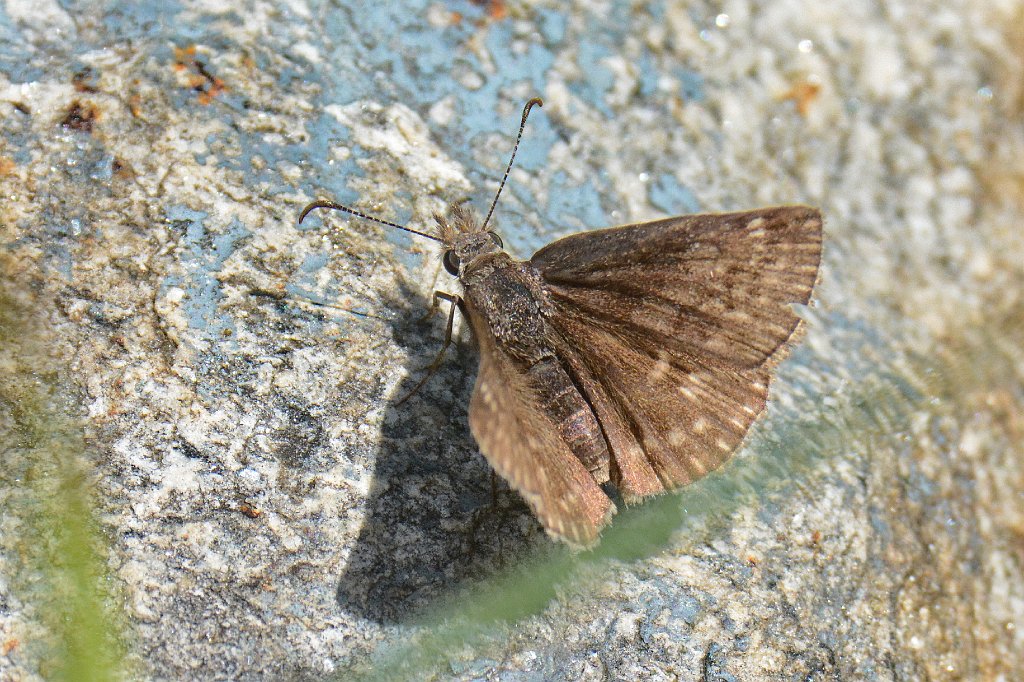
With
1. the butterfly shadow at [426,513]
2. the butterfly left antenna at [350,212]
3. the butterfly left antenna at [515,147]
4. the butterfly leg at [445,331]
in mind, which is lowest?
the butterfly shadow at [426,513]

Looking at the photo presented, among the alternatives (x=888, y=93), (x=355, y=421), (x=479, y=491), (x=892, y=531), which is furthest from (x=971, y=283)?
(x=355, y=421)

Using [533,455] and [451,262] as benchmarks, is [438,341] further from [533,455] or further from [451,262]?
[533,455]

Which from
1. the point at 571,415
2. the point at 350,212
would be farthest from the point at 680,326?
the point at 350,212

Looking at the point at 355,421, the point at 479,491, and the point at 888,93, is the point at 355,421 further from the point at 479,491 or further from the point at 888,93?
the point at 888,93

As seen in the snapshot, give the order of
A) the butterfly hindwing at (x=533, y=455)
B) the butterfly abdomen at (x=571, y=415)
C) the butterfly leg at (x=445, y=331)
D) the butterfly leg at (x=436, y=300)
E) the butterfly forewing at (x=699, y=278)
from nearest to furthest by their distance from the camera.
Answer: the butterfly hindwing at (x=533, y=455) < the butterfly abdomen at (x=571, y=415) < the butterfly forewing at (x=699, y=278) < the butterfly leg at (x=445, y=331) < the butterfly leg at (x=436, y=300)

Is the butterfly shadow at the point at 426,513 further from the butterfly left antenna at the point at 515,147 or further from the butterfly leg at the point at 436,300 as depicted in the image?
the butterfly left antenna at the point at 515,147

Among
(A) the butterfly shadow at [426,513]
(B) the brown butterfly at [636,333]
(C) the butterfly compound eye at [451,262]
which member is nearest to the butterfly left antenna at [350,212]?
(B) the brown butterfly at [636,333]

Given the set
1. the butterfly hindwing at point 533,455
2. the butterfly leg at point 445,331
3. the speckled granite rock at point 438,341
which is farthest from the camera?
the butterfly leg at point 445,331
